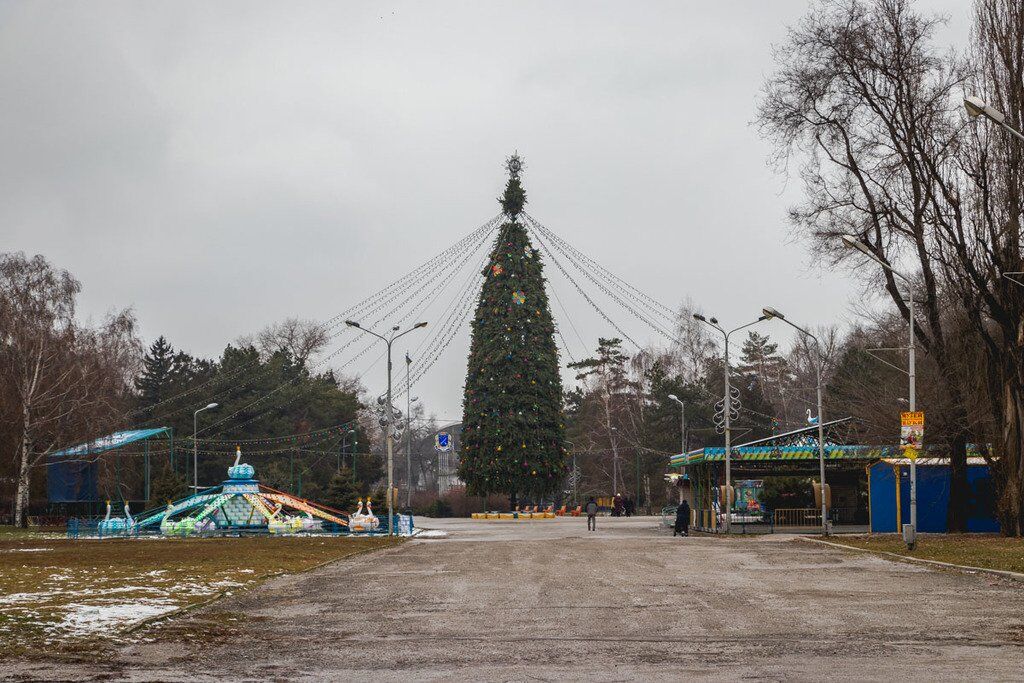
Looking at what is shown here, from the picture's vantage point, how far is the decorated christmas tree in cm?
6956

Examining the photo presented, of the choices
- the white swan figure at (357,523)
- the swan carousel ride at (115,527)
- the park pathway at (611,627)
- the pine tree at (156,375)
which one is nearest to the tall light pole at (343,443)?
the pine tree at (156,375)

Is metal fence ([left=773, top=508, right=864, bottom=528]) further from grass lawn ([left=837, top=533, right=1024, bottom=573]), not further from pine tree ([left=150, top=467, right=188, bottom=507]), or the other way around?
pine tree ([left=150, top=467, right=188, bottom=507])

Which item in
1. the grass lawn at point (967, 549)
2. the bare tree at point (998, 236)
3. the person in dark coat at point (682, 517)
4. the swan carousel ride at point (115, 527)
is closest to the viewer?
the grass lawn at point (967, 549)

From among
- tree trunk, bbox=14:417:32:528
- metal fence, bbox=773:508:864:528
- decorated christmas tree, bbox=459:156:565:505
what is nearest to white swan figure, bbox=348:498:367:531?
tree trunk, bbox=14:417:32:528

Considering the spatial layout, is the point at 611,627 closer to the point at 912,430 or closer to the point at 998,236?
the point at 912,430

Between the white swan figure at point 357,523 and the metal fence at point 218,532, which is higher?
the white swan figure at point 357,523

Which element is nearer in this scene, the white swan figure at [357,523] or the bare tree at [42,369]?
the white swan figure at [357,523]

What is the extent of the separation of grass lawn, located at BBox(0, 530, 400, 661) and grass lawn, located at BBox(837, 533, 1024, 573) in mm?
12914

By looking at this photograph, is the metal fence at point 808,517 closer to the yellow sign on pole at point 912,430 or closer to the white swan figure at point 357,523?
the white swan figure at point 357,523

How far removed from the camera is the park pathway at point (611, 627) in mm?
9930

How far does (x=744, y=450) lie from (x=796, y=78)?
14978mm

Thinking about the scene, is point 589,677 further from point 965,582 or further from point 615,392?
point 615,392

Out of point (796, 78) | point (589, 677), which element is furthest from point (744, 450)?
point (589, 677)

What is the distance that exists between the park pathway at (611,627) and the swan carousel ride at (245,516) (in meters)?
21.6
